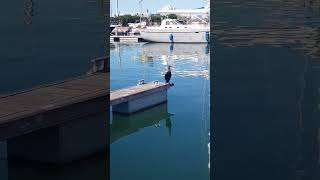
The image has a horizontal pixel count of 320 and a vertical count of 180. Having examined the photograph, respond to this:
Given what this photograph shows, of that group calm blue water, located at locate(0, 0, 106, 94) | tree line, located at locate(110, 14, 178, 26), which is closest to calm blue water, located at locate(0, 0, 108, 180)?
calm blue water, located at locate(0, 0, 106, 94)

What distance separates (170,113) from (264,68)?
6.45 meters

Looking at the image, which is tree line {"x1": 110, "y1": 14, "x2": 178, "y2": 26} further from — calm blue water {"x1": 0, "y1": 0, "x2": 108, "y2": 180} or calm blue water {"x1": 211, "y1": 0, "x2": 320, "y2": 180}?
calm blue water {"x1": 211, "y1": 0, "x2": 320, "y2": 180}

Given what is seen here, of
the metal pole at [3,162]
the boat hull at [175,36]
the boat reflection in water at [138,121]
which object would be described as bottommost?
the boat reflection in water at [138,121]

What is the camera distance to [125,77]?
A: 15.2 meters

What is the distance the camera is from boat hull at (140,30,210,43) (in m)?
28.4

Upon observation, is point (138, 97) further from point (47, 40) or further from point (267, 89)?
point (267, 89)

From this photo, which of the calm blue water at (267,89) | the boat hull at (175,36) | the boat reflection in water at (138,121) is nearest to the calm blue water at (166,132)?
the boat reflection in water at (138,121)

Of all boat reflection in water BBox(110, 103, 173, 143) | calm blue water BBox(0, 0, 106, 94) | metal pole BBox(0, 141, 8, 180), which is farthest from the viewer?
boat reflection in water BBox(110, 103, 173, 143)

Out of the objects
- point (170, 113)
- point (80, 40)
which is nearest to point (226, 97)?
point (80, 40)

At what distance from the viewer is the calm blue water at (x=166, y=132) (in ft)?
20.9

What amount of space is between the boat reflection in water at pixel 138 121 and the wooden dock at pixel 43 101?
9.81ft

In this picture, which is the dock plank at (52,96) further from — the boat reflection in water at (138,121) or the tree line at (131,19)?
the tree line at (131,19)

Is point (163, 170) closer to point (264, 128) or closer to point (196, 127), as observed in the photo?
point (264, 128)

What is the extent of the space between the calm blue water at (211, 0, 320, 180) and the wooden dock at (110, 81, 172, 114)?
5.82 metres
